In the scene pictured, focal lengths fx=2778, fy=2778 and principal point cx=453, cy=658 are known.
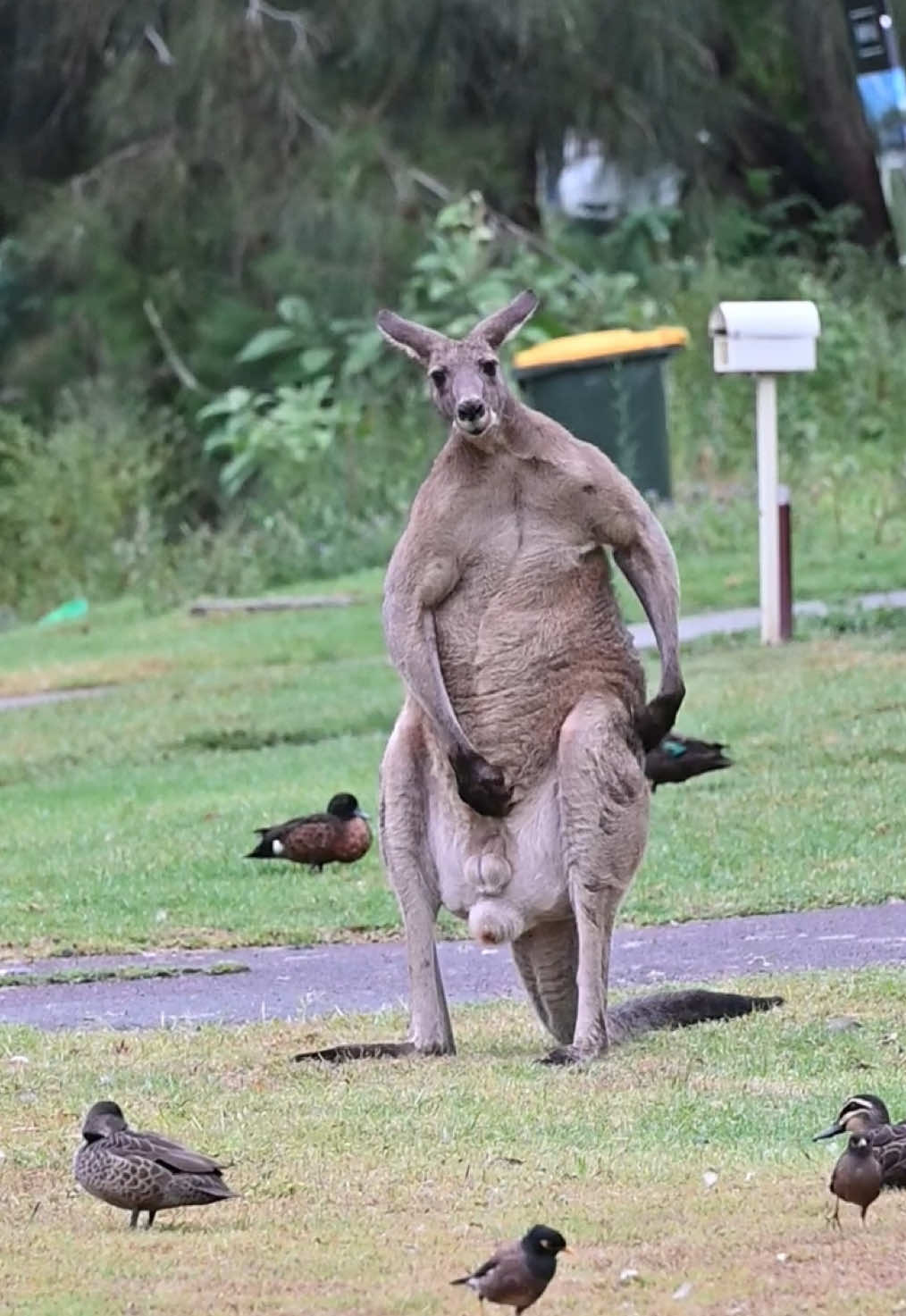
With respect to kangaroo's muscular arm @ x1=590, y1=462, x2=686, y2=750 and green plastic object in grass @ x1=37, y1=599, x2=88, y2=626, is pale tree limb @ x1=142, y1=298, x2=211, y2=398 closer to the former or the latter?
green plastic object in grass @ x1=37, y1=599, x2=88, y2=626

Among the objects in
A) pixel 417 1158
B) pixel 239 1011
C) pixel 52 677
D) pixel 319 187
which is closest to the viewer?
pixel 417 1158

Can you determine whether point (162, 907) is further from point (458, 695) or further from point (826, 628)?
point (826, 628)

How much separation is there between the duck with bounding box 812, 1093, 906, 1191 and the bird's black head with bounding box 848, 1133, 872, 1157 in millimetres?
22

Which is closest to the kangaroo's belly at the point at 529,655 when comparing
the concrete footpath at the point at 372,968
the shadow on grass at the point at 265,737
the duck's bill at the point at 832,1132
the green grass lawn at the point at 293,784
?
the concrete footpath at the point at 372,968

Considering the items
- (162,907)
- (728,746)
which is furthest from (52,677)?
(162,907)

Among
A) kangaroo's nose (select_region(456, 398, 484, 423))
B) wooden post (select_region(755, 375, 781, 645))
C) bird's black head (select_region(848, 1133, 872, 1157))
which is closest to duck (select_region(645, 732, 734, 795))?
wooden post (select_region(755, 375, 781, 645))

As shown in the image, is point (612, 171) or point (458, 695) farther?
point (612, 171)

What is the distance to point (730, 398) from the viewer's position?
2556 cm

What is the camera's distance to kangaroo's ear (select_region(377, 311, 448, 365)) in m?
7.66

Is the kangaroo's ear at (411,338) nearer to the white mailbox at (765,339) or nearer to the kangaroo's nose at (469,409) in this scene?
the kangaroo's nose at (469,409)

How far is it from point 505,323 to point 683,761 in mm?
5117

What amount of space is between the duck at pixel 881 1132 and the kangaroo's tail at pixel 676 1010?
72.4 inches

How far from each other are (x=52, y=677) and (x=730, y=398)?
8413mm

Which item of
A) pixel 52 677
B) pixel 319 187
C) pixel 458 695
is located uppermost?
pixel 319 187
